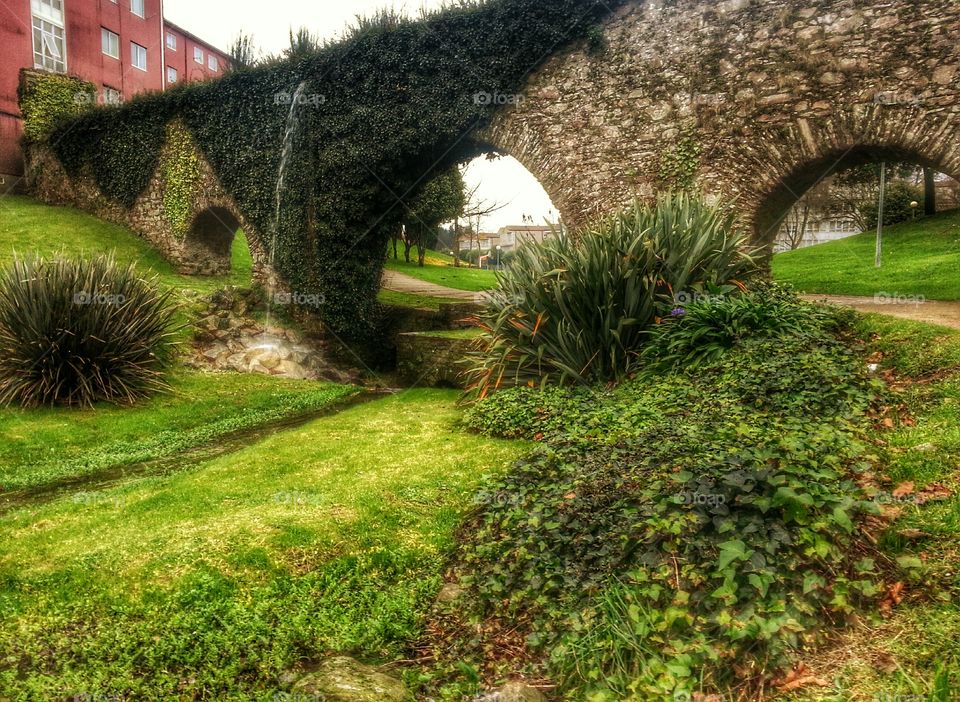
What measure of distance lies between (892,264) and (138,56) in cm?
3139

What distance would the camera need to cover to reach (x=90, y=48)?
26.7 metres

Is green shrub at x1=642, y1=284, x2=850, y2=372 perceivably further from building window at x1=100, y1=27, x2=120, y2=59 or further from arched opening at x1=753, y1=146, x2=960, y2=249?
building window at x1=100, y1=27, x2=120, y2=59

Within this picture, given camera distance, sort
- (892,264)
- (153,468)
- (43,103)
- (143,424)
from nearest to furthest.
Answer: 1. (153,468)
2. (143,424)
3. (892,264)
4. (43,103)

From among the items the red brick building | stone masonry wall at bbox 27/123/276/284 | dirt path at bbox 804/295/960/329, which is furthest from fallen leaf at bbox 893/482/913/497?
the red brick building

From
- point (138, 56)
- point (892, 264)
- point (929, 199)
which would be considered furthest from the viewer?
point (138, 56)

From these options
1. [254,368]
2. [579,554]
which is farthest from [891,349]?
[254,368]

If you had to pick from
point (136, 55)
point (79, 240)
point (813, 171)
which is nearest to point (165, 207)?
point (79, 240)

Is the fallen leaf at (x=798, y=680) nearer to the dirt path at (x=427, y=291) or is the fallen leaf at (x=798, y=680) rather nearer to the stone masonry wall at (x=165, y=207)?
the dirt path at (x=427, y=291)

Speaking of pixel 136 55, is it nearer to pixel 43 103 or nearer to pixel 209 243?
pixel 43 103

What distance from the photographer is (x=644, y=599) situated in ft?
9.81

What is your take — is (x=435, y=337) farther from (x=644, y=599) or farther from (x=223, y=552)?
(x=644, y=599)

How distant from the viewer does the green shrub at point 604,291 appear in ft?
21.1

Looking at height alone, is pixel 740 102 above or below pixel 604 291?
above

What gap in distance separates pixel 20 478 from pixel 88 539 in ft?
8.61
